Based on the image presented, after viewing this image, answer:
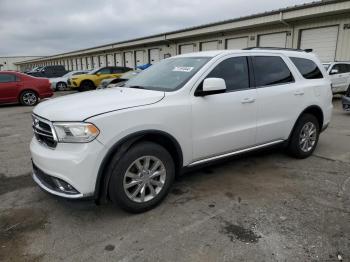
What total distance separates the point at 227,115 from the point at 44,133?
2116mm

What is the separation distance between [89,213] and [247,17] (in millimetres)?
16747

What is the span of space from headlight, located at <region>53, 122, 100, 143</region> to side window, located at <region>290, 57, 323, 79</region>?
136 inches

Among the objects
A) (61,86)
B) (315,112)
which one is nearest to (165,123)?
(315,112)

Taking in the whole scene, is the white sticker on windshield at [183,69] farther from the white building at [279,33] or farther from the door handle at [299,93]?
the white building at [279,33]

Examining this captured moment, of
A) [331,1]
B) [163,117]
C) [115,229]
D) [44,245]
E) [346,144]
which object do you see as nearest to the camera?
[44,245]

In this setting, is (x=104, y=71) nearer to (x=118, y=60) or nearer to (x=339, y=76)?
(x=339, y=76)

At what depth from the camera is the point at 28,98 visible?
13.0 metres

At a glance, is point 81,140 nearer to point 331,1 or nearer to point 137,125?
point 137,125

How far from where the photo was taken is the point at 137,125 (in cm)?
303

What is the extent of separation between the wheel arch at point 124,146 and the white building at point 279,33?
Answer: 43.5ft

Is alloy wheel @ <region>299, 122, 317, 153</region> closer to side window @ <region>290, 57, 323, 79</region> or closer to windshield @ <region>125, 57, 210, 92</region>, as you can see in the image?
side window @ <region>290, 57, 323, 79</region>

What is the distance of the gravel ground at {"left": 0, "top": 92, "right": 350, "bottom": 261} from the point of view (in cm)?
264

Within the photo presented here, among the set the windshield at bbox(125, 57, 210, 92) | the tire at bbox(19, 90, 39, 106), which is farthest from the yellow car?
the windshield at bbox(125, 57, 210, 92)

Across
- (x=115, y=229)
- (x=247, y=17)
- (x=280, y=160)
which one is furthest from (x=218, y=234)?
(x=247, y=17)
